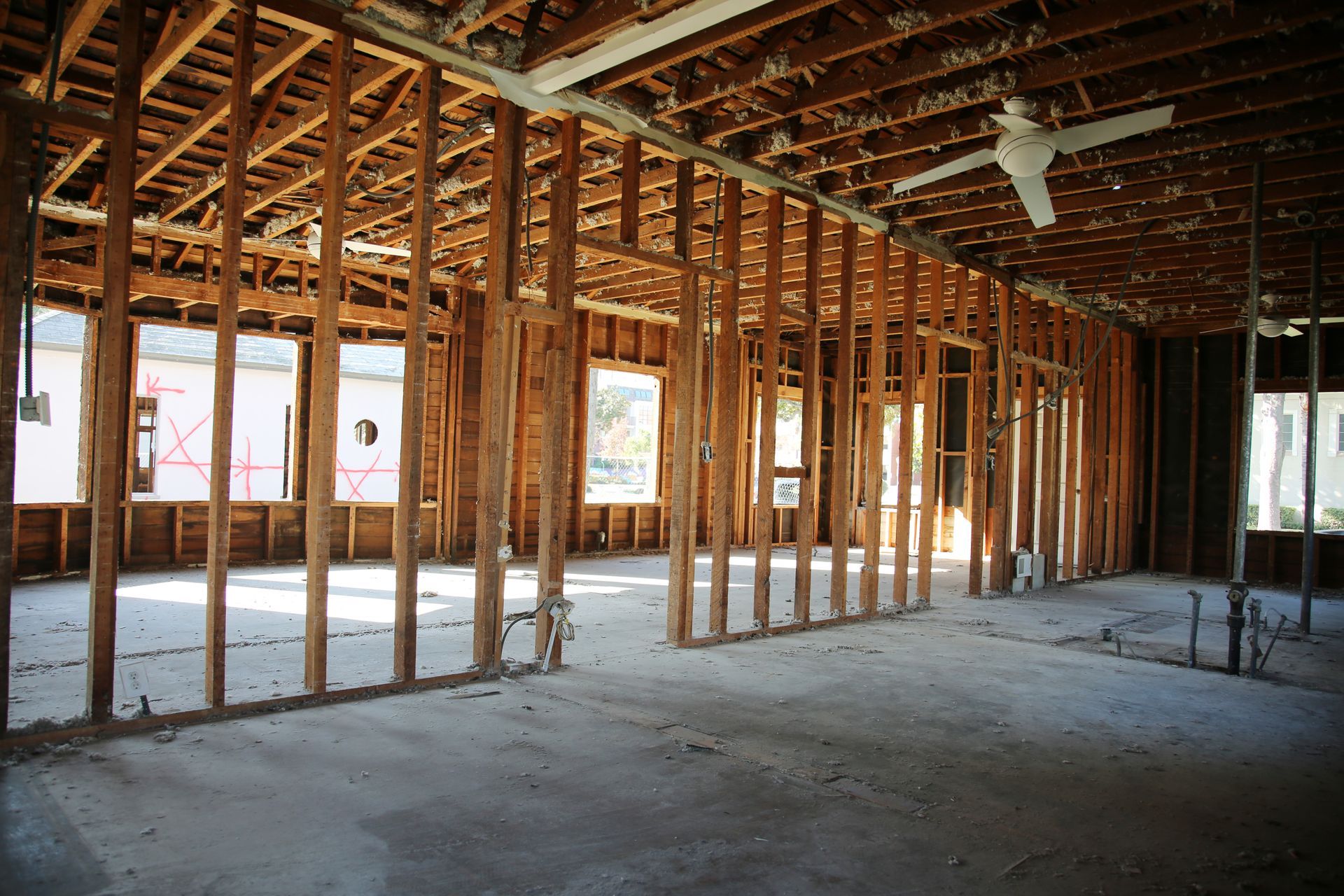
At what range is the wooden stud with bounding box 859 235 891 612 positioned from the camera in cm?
694

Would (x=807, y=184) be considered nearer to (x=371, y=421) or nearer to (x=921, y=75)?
(x=921, y=75)

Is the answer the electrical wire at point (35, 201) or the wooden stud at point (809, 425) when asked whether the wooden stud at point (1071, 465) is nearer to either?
the wooden stud at point (809, 425)

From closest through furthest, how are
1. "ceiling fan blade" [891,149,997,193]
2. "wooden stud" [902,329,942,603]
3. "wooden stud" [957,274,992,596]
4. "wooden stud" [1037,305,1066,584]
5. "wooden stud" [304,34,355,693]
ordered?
"wooden stud" [304,34,355,693] → "ceiling fan blade" [891,149,997,193] → "wooden stud" [902,329,942,603] → "wooden stud" [957,274,992,596] → "wooden stud" [1037,305,1066,584]

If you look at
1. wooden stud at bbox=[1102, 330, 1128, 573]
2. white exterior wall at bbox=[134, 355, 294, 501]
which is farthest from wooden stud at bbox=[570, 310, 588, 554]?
wooden stud at bbox=[1102, 330, 1128, 573]

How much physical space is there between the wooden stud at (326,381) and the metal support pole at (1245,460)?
17.2 feet

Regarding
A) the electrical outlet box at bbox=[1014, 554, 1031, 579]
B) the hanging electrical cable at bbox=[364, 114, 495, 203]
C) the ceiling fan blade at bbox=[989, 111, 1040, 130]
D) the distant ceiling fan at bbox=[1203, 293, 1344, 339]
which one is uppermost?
the hanging electrical cable at bbox=[364, 114, 495, 203]

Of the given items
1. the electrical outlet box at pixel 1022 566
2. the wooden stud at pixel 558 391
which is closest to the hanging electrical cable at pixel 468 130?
the wooden stud at pixel 558 391

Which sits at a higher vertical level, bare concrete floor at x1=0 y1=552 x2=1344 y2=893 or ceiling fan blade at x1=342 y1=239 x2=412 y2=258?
ceiling fan blade at x1=342 y1=239 x2=412 y2=258

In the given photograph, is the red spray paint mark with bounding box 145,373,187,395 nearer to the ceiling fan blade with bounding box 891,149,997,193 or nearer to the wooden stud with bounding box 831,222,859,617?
the wooden stud with bounding box 831,222,859,617

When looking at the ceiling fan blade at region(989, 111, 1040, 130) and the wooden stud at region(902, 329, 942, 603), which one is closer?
the ceiling fan blade at region(989, 111, 1040, 130)

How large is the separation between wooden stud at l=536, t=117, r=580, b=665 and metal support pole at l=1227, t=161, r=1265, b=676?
4.15m

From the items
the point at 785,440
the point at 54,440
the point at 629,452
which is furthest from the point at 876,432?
the point at 54,440

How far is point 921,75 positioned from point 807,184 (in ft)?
6.01

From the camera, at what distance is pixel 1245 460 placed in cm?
540
